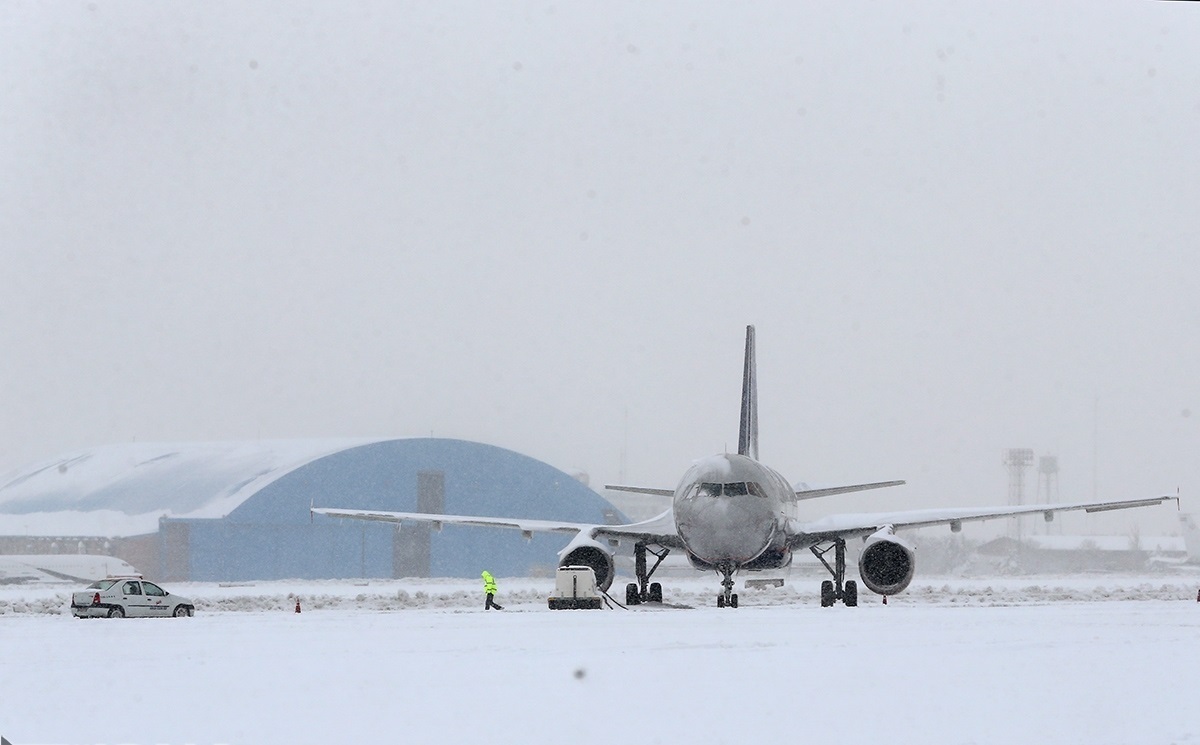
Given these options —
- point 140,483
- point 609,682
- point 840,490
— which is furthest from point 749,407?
point 140,483

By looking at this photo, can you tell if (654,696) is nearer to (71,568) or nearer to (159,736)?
(159,736)

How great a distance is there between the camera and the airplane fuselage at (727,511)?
33781mm

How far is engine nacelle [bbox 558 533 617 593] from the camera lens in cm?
3712

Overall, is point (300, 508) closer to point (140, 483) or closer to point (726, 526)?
point (140, 483)

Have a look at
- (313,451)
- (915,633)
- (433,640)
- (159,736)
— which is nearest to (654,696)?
(159,736)

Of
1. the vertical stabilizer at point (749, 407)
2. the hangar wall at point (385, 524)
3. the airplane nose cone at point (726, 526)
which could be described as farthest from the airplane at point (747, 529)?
the hangar wall at point (385, 524)

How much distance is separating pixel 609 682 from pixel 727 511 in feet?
60.1

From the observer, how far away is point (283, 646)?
20.7 meters

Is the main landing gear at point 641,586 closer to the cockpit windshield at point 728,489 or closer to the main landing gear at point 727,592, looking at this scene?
the main landing gear at point 727,592

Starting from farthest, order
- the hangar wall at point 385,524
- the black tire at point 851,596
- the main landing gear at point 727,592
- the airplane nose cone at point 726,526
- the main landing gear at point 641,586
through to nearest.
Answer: the hangar wall at point 385,524, the main landing gear at point 641,586, the black tire at point 851,596, the main landing gear at point 727,592, the airplane nose cone at point 726,526

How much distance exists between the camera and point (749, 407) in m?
45.8

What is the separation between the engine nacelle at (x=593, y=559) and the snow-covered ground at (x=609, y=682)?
10170 millimetres

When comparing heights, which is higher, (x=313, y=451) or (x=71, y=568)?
(x=313, y=451)

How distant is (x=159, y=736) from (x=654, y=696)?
5.07m
